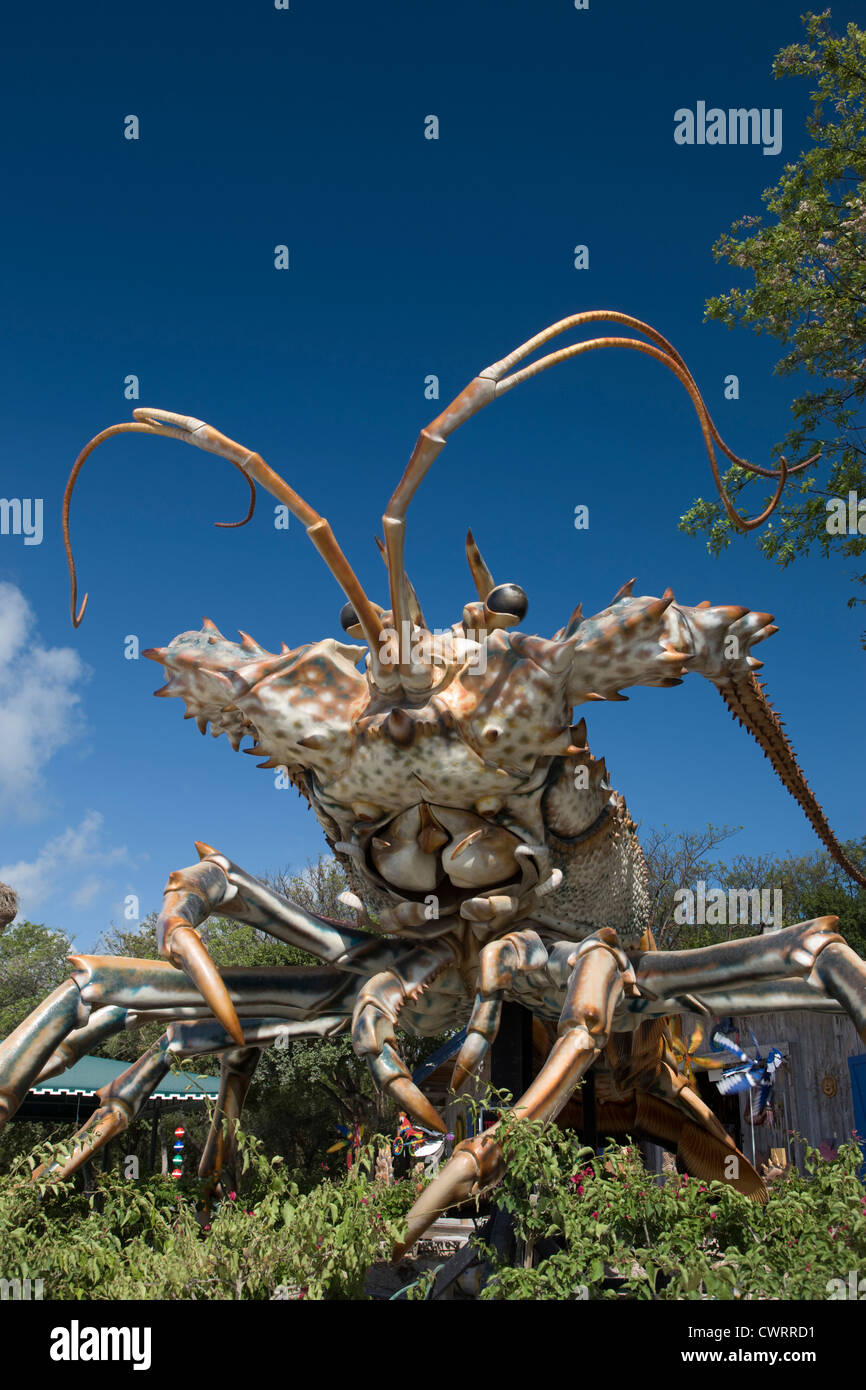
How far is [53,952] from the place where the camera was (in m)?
33.8

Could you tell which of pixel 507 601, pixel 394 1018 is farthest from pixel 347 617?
pixel 394 1018

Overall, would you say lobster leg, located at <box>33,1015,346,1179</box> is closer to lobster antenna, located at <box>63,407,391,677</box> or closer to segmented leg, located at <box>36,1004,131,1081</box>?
segmented leg, located at <box>36,1004,131,1081</box>

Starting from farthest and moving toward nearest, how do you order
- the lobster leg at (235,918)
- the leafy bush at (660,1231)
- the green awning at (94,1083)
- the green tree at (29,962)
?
the green tree at (29,962) < the green awning at (94,1083) < the lobster leg at (235,918) < the leafy bush at (660,1231)

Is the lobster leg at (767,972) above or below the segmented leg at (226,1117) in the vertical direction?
above

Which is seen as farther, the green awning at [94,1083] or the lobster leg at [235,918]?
the green awning at [94,1083]

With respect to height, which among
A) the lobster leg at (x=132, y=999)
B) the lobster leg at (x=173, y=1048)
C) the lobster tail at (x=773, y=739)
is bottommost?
the lobster leg at (x=173, y=1048)

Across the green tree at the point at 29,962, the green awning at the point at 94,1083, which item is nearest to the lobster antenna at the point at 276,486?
the green awning at the point at 94,1083

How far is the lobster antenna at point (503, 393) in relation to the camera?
375 centimetres

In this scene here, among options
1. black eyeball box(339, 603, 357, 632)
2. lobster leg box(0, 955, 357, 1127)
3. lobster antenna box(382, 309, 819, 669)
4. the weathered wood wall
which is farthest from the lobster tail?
the weathered wood wall

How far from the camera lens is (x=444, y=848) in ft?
14.8

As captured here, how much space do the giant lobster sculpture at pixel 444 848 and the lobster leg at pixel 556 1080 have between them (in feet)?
0.04

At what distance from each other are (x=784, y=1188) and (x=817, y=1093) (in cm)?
1096

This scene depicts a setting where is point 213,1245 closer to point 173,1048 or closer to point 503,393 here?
point 173,1048

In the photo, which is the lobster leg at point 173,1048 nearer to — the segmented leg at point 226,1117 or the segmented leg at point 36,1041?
the segmented leg at point 226,1117
